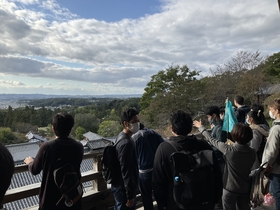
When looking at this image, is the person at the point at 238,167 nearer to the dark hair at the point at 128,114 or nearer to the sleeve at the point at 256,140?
the sleeve at the point at 256,140

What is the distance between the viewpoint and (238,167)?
2.60m

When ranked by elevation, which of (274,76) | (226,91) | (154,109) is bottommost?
(154,109)

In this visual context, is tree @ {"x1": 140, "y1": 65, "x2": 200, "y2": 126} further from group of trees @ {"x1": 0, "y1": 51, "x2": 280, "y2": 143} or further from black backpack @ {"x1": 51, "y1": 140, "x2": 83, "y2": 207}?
black backpack @ {"x1": 51, "y1": 140, "x2": 83, "y2": 207}

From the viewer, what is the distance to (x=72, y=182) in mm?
2166

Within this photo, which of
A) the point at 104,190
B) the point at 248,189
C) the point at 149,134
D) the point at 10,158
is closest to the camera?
the point at 10,158

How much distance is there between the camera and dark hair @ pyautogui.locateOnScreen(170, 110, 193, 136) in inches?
83.6

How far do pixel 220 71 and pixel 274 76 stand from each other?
5561mm

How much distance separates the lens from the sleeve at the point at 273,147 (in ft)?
9.07

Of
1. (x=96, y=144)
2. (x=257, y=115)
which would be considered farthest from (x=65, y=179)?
(x=96, y=144)

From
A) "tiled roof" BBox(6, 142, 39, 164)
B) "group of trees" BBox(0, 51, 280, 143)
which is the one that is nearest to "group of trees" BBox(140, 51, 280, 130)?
"group of trees" BBox(0, 51, 280, 143)

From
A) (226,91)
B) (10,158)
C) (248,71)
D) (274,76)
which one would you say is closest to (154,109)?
(226,91)

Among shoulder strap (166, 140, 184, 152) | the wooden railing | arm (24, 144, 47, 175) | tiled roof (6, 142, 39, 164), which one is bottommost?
tiled roof (6, 142, 39, 164)

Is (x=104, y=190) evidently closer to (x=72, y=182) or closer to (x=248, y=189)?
(x=72, y=182)

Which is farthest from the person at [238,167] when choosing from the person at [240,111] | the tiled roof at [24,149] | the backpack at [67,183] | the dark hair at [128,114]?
the tiled roof at [24,149]
